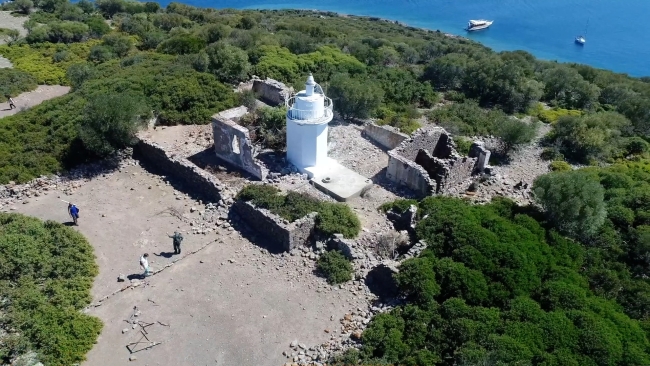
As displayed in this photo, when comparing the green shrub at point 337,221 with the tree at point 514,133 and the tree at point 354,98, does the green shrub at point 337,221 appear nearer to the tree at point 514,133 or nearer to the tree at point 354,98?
the tree at point 354,98

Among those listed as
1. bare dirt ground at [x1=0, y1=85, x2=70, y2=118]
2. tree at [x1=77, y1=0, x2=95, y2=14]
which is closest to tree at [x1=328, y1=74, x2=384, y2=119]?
bare dirt ground at [x1=0, y1=85, x2=70, y2=118]

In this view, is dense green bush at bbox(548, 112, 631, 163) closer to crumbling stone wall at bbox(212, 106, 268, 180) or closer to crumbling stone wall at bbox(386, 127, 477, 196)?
crumbling stone wall at bbox(386, 127, 477, 196)

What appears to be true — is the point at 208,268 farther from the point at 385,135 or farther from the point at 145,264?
the point at 385,135

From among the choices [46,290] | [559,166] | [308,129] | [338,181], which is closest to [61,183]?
[46,290]

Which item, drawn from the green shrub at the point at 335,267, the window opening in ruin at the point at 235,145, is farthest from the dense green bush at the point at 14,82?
the green shrub at the point at 335,267

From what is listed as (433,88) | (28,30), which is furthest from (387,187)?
(28,30)
